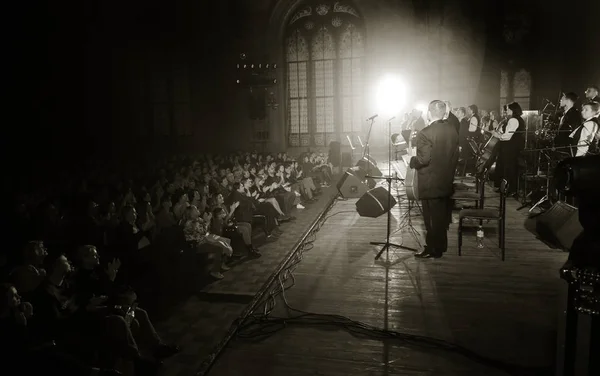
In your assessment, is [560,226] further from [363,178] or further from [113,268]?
[113,268]

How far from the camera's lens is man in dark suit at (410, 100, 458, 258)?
18.8 ft

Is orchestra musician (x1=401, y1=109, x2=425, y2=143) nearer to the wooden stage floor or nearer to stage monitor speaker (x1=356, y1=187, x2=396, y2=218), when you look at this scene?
stage monitor speaker (x1=356, y1=187, x2=396, y2=218)

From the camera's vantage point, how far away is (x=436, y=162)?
5.77 m

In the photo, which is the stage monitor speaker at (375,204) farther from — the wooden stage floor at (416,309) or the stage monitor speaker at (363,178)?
the stage monitor speaker at (363,178)

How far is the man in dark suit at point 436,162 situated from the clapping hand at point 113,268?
3.68m

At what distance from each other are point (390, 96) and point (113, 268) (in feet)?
40.0

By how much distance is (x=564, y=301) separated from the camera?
→ 7.31ft

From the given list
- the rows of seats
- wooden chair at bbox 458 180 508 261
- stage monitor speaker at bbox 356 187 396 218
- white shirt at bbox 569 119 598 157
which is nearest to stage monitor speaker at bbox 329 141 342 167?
the rows of seats

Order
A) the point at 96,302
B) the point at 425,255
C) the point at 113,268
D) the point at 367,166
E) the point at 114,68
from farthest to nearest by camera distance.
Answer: the point at 114,68 → the point at 367,166 → the point at 425,255 → the point at 113,268 → the point at 96,302

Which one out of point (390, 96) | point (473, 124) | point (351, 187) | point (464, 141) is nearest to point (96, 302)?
point (351, 187)

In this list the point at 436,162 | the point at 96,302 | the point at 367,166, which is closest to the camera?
the point at 96,302

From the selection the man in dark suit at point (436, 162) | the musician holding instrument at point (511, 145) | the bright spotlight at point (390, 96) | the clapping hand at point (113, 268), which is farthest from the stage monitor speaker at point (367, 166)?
the clapping hand at point (113, 268)

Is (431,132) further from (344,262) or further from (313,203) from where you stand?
(313,203)

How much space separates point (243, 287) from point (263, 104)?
11727 mm
